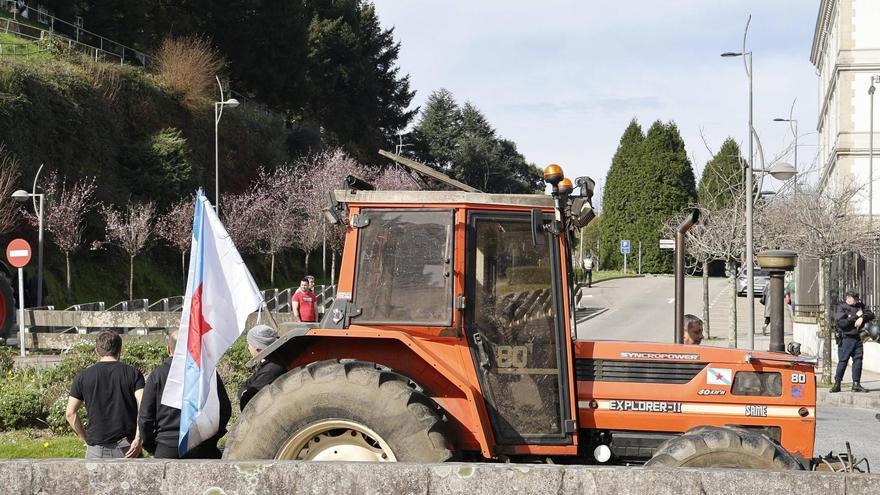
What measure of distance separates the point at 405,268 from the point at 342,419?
39.8 inches

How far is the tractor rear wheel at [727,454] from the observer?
623cm

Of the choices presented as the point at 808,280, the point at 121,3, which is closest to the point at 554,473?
the point at 808,280

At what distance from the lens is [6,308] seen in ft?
69.2

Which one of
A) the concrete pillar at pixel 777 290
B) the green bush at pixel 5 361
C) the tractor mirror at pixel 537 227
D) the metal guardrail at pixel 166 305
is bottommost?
the green bush at pixel 5 361

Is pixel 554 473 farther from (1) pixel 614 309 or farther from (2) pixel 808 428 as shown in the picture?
(1) pixel 614 309

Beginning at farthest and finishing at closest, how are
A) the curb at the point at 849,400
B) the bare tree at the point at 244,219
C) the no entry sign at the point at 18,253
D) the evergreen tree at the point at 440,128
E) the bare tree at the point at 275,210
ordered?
the evergreen tree at the point at 440,128, the bare tree at the point at 275,210, the bare tree at the point at 244,219, the no entry sign at the point at 18,253, the curb at the point at 849,400

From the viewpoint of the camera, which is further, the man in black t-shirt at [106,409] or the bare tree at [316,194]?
the bare tree at [316,194]

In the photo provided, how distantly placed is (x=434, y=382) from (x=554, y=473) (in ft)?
4.20

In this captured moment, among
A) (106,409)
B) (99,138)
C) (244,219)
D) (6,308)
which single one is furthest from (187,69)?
(106,409)

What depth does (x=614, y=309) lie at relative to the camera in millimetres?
43781

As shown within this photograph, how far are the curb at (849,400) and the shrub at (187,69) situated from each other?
36.2 meters

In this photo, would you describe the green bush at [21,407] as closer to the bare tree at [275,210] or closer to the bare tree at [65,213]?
the bare tree at [65,213]

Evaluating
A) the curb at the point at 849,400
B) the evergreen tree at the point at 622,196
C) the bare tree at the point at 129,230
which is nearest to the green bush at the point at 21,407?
the curb at the point at 849,400

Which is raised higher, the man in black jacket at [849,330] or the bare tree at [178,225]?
the bare tree at [178,225]
